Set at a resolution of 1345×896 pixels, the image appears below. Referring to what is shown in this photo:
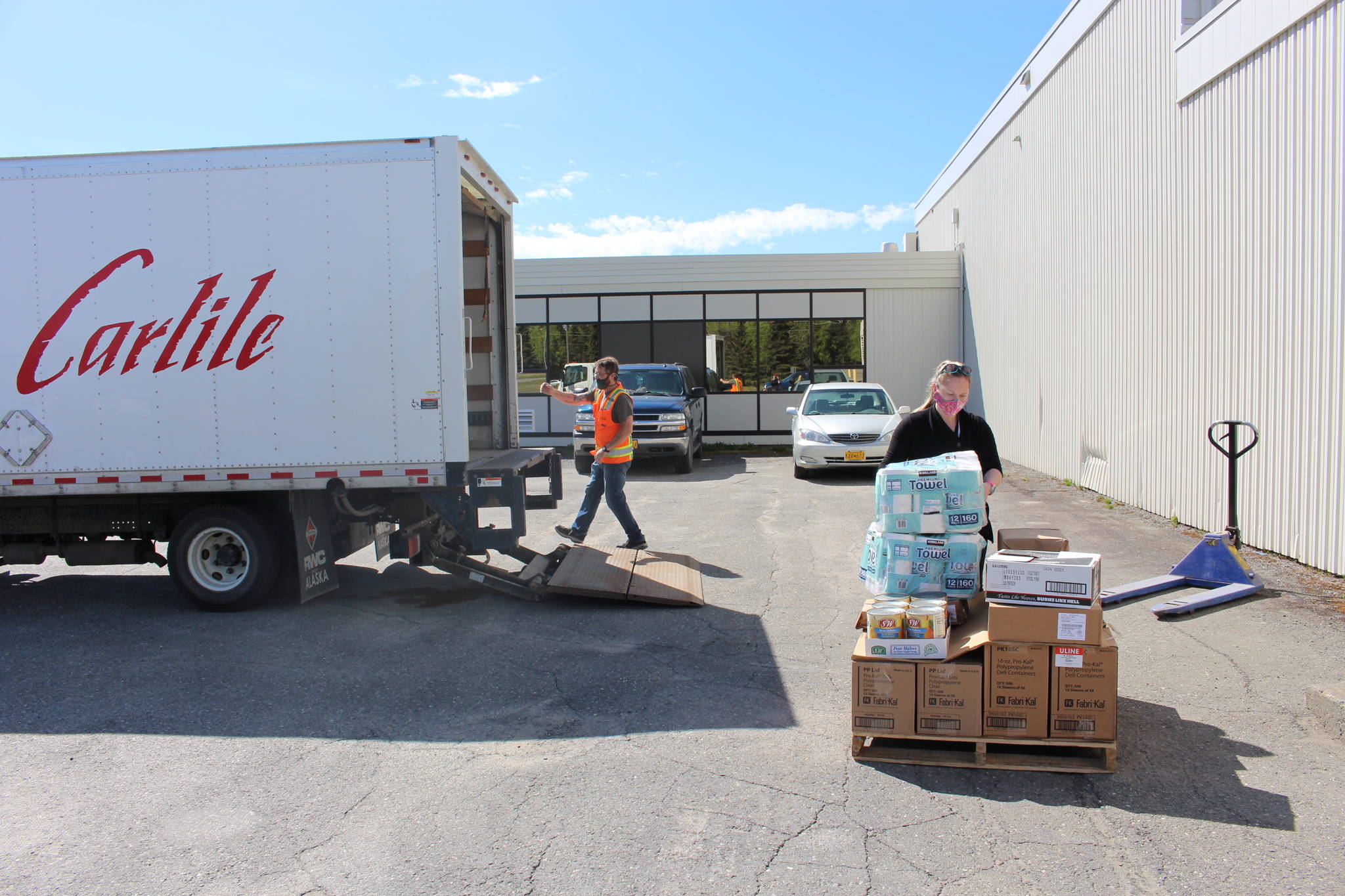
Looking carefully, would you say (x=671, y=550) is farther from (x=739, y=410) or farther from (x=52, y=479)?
(x=739, y=410)

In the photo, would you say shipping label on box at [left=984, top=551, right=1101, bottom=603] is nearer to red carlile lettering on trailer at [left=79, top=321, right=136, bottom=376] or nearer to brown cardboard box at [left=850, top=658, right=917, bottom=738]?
brown cardboard box at [left=850, top=658, right=917, bottom=738]

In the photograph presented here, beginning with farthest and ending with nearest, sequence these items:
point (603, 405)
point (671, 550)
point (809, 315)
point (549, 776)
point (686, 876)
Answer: point (809, 315), point (671, 550), point (603, 405), point (549, 776), point (686, 876)

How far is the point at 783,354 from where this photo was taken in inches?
850

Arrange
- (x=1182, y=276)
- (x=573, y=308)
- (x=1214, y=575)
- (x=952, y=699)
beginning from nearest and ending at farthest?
(x=952, y=699), (x=1214, y=575), (x=1182, y=276), (x=573, y=308)

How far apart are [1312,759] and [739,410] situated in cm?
1760

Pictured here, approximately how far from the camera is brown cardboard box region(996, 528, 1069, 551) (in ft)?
15.6

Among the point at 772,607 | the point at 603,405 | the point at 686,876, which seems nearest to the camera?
the point at 686,876

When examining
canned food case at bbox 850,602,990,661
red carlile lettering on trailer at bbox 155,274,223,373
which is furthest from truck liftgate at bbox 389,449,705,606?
canned food case at bbox 850,602,990,661

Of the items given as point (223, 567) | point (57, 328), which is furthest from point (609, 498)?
point (57, 328)

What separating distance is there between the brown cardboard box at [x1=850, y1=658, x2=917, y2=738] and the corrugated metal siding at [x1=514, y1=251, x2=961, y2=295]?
1790 centimetres

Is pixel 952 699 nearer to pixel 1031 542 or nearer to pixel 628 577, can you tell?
pixel 1031 542

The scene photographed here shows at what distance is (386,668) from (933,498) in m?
3.49

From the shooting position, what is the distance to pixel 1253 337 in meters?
8.83

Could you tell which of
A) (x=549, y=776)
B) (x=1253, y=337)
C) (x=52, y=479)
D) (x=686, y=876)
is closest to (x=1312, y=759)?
(x=686, y=876)
